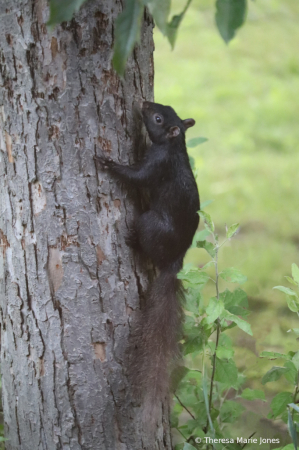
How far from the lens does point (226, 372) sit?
138 cm

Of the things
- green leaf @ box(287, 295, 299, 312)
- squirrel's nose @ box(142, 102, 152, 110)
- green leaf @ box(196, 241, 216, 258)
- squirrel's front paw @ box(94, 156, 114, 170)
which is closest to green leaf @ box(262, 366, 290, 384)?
green leaf @ box(287, 295, 299, 312)

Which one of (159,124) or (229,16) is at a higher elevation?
(159,124)

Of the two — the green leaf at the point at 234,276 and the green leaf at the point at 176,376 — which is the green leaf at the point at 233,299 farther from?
the green leaf at the point at 176,376

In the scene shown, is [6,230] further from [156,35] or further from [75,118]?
[156,35]

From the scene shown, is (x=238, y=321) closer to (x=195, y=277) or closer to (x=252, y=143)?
(x=195, y=277)

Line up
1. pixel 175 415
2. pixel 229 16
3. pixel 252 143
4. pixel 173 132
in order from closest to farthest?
pixel 229 16
pixel 173 132
pixel 175 415
pixel 252 143

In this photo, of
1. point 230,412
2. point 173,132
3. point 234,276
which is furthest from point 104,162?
point 230,412

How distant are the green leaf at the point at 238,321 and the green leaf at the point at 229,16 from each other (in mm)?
831

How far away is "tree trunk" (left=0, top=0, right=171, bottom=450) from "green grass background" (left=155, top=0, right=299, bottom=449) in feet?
2.92

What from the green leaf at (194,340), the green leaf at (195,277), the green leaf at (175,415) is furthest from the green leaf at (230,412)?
the green leaf at (195,277)

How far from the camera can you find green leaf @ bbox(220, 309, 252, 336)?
1.22 metres

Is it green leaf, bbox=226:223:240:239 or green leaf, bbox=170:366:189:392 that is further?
green leaf, bbox=170:366:189:392

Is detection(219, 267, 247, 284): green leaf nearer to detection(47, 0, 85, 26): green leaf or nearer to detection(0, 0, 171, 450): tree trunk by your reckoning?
detection(0, 0, 171, 450): tree trunk

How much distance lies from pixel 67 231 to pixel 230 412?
876 millimetres
